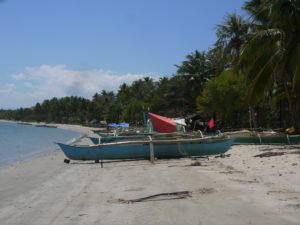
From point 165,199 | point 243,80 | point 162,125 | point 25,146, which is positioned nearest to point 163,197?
point 165,199

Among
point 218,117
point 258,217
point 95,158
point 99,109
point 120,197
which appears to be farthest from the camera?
A: point 99,109

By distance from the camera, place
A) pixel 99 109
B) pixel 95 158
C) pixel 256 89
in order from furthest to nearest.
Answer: pixel 99 109 < pixel 256 89 < pixel 95 158

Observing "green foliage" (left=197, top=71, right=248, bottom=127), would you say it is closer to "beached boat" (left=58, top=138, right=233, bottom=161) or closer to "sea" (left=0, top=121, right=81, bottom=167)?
"sea" (left=0, top=121, right=81, bottom=167)

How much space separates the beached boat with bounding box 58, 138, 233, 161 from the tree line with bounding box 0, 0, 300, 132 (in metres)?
3.57

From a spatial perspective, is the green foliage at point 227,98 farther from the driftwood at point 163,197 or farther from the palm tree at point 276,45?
the driftwood at point 163,197

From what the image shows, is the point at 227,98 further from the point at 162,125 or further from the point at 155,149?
the point at 155,149

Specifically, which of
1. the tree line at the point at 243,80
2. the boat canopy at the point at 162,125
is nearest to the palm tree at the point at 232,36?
the tree line at the point at 243,80

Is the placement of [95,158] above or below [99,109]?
below

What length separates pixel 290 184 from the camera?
11.0 metres

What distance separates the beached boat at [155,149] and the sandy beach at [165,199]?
3.82m

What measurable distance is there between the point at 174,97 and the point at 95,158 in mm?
55241

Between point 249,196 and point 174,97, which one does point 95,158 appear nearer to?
point 249,196

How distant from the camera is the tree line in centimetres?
2245

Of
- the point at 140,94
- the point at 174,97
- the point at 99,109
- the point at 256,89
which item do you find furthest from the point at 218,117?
the point at 99,109
